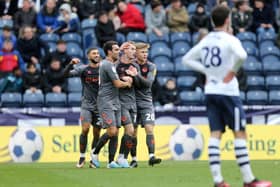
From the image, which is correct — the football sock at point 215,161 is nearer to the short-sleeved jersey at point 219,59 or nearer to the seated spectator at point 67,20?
the short-sleeved jersey at point 219,59

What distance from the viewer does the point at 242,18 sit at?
2814cm

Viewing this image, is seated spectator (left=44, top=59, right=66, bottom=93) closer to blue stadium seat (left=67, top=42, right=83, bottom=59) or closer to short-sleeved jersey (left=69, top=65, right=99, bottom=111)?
blue stadium seat (left=67, top=42, right=83, bottom=59)

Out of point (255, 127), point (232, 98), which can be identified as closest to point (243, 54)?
point (232, 98)

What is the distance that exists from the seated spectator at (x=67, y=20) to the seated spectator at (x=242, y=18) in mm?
4788

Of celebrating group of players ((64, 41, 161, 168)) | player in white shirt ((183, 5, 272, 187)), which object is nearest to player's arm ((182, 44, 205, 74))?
player in white shirt ((183, 5, 272, 187))

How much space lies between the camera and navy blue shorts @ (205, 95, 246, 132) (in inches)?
476

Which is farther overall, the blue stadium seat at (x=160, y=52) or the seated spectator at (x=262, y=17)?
the seated spectator at (x=262, y=17)

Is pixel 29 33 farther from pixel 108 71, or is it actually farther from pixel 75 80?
pixel 108 71

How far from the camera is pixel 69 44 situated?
87.5ft

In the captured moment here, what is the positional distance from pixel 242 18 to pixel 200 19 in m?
1.40

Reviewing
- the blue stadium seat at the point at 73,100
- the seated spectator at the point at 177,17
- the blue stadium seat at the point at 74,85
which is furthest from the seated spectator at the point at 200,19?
the blue stadium seat at the point at 73,100

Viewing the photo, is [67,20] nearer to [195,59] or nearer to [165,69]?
[165,69]

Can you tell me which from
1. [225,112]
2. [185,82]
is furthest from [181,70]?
[225,112]

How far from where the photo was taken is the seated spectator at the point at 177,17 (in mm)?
27578
